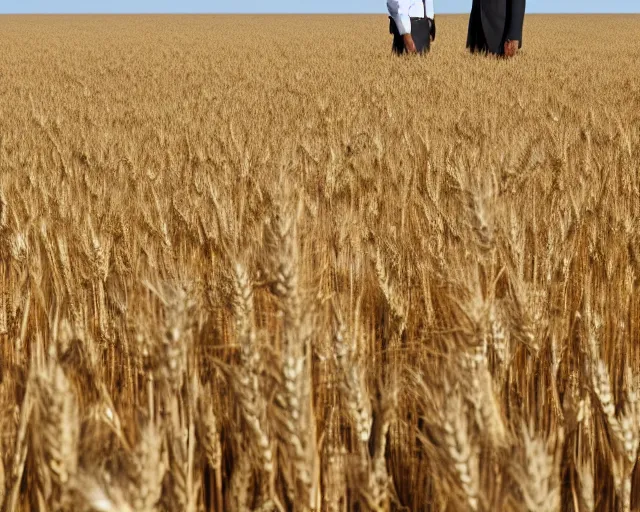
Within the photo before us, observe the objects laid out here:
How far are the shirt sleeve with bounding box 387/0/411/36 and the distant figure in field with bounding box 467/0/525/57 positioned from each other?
84 centimetres

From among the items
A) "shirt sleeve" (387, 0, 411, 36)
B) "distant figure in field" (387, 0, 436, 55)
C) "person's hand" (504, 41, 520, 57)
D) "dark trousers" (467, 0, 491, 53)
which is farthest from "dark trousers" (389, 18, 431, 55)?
"person's hand" (504, 41, 520, 57)

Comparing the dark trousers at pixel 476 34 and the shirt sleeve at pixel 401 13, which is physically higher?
the dark trousers at pixel 476 34

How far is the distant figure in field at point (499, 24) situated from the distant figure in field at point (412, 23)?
544 mm

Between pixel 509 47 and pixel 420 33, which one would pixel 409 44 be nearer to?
pixel 420 33

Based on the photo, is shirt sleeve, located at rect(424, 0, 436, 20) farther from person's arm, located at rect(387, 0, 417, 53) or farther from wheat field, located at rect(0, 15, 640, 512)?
wheat field, located at rect(0, 15, 640, 512)

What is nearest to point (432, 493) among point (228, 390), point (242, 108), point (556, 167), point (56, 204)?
point (228, 390)

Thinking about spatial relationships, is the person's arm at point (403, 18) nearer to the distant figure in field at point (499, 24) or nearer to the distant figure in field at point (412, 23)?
the distant figure in field at point (412, 23)

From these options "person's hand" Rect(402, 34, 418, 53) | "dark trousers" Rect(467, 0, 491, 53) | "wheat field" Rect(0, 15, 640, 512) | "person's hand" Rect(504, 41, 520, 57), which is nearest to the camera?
"wheat field" Rect(0, 15, 640, 512)

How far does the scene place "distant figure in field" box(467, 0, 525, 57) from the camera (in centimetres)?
804

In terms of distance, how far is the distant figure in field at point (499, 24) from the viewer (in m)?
8.04

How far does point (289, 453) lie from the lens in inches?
28.8

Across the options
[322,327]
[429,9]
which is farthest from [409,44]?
[322,327]

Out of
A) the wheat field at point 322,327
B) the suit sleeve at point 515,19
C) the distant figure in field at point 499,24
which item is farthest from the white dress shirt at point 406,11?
the wheat field at point 322,327

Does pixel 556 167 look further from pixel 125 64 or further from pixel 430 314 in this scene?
pixel 125 64
